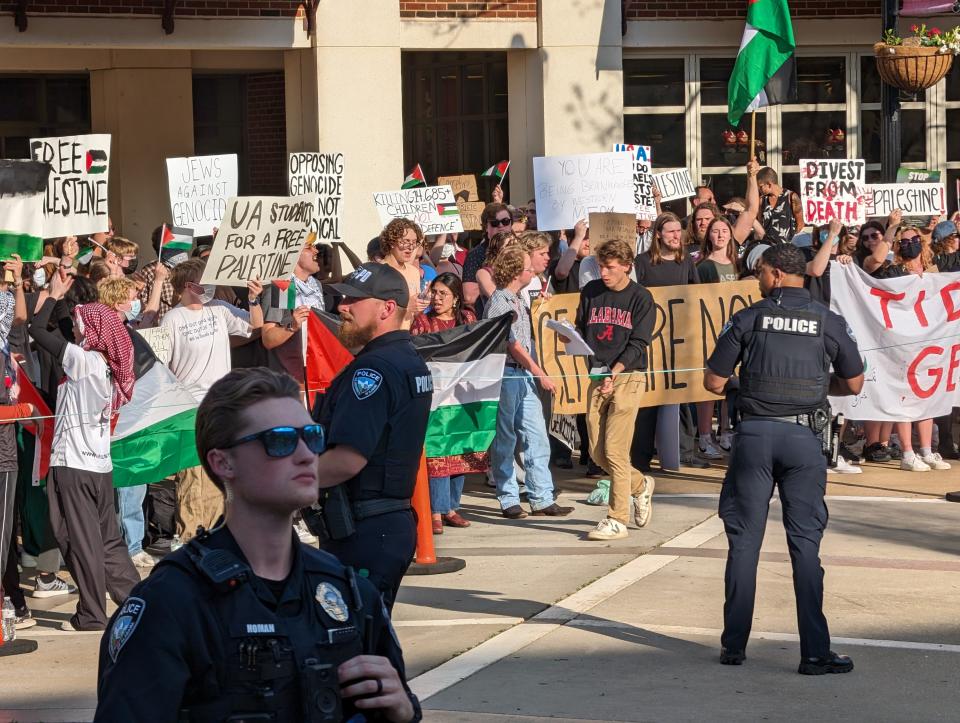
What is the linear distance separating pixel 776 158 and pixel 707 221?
745cm

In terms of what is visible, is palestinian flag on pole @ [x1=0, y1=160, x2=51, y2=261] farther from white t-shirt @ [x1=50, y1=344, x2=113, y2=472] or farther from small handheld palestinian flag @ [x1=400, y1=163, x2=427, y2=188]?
small handheld palestinian flag @ [x1=400, y1=163, x2=427, y2=188]

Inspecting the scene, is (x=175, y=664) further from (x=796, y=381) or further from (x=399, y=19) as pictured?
(x=399, y=19)

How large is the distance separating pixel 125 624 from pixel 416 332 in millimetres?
7983

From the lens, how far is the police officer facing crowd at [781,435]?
7.07 m

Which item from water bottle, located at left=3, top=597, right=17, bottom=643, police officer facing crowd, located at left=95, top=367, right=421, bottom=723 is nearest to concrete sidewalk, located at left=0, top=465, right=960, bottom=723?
water bottle, located at left=3, top=597, right=17, bottom=643

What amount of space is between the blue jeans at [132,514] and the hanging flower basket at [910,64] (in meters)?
10.0

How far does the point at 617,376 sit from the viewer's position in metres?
10.1

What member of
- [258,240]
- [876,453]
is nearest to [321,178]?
[258,240]

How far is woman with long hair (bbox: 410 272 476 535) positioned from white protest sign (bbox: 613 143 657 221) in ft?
11.1

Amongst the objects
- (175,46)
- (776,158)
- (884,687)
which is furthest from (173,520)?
(776,158)

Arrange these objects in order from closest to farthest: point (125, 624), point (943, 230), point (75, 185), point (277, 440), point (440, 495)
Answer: point (125, 624) → point (277, 440) → point (440, 495) → point (75, 185) → point (943, 230)

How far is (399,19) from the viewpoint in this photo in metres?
18.4

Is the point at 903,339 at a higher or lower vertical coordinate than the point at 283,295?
lower

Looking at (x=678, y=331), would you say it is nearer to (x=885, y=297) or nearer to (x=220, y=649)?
(x=885, y=297)
